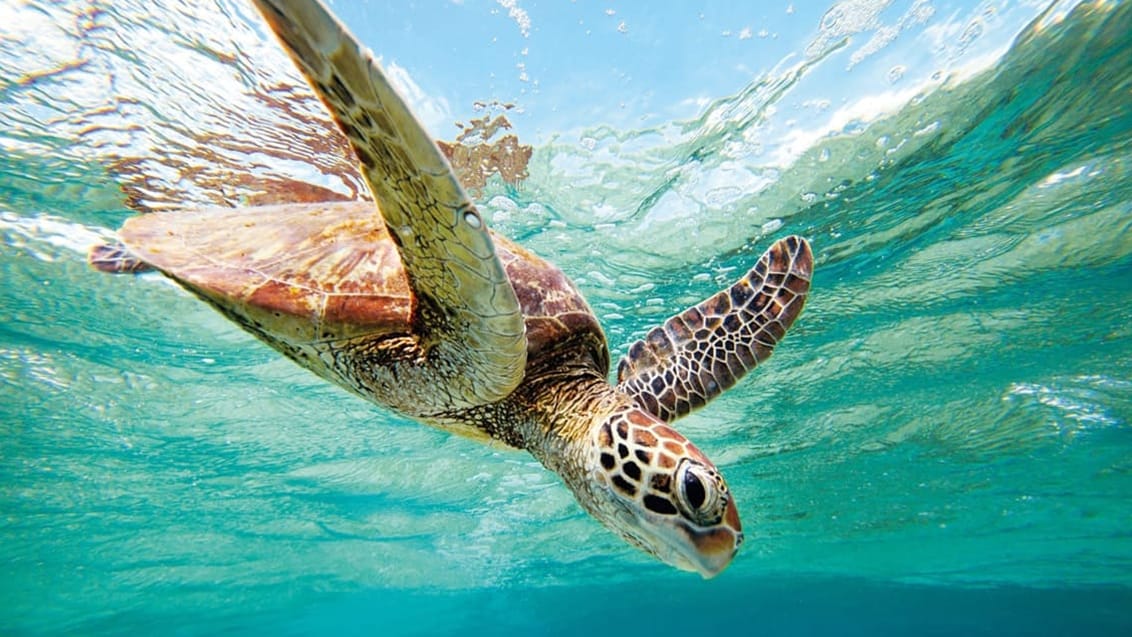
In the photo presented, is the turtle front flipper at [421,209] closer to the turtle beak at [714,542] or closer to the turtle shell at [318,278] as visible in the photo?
the turtle shell at [318,278]

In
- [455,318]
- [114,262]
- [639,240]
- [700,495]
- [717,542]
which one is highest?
[114,262]

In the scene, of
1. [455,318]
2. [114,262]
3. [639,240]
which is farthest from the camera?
[639,240]

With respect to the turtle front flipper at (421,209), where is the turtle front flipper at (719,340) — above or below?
below

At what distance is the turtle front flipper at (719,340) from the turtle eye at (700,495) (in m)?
1.61

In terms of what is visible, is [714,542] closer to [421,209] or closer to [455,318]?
[455,318]

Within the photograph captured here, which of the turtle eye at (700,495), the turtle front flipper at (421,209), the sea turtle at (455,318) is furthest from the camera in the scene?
the turtle eye at (700,495)

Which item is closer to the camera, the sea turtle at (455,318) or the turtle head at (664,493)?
the sea turtle at (455,318)

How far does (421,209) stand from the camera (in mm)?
1813

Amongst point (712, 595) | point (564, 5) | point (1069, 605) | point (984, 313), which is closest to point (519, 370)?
point (564, 5)

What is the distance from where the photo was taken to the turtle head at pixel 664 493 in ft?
6.81

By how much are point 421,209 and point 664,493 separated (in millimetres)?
1439

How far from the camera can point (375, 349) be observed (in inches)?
112

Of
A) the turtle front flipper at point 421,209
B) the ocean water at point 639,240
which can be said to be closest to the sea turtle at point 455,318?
the turtle front flipper at point 421,209

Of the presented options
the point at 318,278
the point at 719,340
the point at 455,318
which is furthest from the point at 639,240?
the point at 455,318
